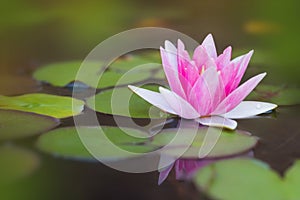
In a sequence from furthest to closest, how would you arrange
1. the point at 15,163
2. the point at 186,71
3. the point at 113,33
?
the point at 113,33 < the point at 186,71 < the point at 15,163

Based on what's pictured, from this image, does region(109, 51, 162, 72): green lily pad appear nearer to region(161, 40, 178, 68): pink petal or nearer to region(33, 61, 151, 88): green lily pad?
region(33, 61, 151, 88): green lily pad

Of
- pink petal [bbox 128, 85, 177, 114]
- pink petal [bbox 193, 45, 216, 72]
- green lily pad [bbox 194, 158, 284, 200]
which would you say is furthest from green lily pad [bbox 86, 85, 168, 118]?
green lily pad [bbox 194, 158, 284, 200]

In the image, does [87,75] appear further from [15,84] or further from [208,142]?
[208,142]

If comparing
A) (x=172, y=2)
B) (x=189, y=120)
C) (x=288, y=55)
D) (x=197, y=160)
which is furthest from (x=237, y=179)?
(x=172, y=2)

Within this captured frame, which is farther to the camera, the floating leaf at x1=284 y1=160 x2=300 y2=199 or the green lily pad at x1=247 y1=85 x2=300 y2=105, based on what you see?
the green lily pad at x1=247 y1=85 x2=300 y2=105

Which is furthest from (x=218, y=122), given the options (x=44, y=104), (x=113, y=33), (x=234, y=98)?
(x=113, y=33)

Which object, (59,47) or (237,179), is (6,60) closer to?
(59,47)
